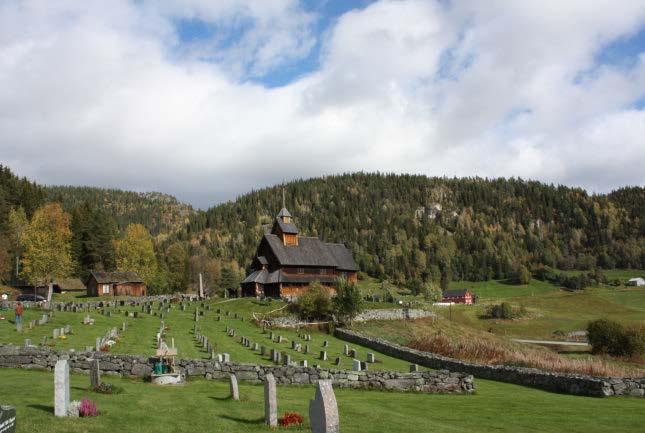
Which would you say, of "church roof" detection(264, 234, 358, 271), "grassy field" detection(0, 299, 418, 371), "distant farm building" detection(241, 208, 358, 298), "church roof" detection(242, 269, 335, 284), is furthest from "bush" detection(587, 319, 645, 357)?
"church roof" detection(264, 234, 358, 271)

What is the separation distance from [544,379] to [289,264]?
60283 mm

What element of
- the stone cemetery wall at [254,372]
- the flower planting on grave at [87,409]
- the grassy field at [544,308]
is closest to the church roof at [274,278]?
the grassy field at [544,308]

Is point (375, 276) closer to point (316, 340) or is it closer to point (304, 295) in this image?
point (304, 295)

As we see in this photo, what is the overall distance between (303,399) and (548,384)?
14.0 m

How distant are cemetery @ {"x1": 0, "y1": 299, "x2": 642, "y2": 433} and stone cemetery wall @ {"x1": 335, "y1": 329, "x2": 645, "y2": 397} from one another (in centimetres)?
97

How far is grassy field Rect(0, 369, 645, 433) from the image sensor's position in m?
15.1

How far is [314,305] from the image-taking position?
62938 millimetres

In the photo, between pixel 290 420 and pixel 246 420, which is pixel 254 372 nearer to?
pixel 246 420

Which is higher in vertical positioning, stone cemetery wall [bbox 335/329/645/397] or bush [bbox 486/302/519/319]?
stone cemetery wall [bbox 335/329/645/397]

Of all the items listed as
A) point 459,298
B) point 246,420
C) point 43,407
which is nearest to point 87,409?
point 43,407

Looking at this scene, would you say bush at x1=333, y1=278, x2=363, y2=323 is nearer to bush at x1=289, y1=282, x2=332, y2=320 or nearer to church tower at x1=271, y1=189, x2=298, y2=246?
bush at x1=289, y1=282, x2=332, y2=320

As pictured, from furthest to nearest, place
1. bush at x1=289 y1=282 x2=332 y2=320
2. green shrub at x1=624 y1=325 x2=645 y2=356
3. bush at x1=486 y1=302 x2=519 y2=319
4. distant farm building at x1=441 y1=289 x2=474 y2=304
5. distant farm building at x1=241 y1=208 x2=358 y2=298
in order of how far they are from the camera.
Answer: distant farm building at x1=441 y1=289 x2=474 y2=304
bush at x1=486 y1=302 x2=519 y2=319
distant farm building at x1=241 y1=208 x2=358 y2=298
bush at x1=289 y1=282 x2=332 y2=320
green shrub at x1=624 y1=325 x2=645 y2=356

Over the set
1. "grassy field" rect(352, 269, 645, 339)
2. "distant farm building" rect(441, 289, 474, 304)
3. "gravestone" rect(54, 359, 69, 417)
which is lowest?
"grassy field" rect(352, 269, 645, 339)

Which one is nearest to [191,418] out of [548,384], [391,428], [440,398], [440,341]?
[391,428]
